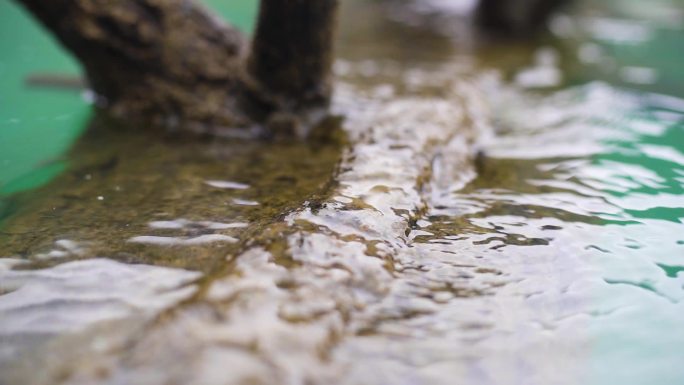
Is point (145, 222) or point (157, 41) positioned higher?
point (157, 41)

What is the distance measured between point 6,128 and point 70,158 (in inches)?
35.1

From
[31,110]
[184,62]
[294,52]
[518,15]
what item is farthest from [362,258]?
[518,15]

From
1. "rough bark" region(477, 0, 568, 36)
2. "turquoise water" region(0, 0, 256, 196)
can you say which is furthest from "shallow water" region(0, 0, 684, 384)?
"rough bark" region(477, 0, 568, 36)

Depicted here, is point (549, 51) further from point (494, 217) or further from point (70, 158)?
point (70, 158)

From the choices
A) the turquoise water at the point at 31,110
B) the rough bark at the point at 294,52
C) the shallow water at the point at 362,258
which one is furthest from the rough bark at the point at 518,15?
the turquoise water at the point at 31,110

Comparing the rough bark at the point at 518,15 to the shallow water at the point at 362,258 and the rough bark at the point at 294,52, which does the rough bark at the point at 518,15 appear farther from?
the rough bark at the point at 294,52

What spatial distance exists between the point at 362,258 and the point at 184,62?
2.75 metres

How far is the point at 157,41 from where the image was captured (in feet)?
13.0

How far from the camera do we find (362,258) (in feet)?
6.43

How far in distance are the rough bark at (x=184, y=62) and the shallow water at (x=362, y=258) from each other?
0.40 m

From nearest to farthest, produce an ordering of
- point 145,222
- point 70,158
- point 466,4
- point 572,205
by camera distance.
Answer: point 145,222, point 572,205, point 70,158, point 466,4

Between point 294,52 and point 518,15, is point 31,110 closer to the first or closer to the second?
point 294,52

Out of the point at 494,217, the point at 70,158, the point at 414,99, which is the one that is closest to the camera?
the point at 494,217

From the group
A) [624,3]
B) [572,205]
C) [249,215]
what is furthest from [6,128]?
[624,3]
